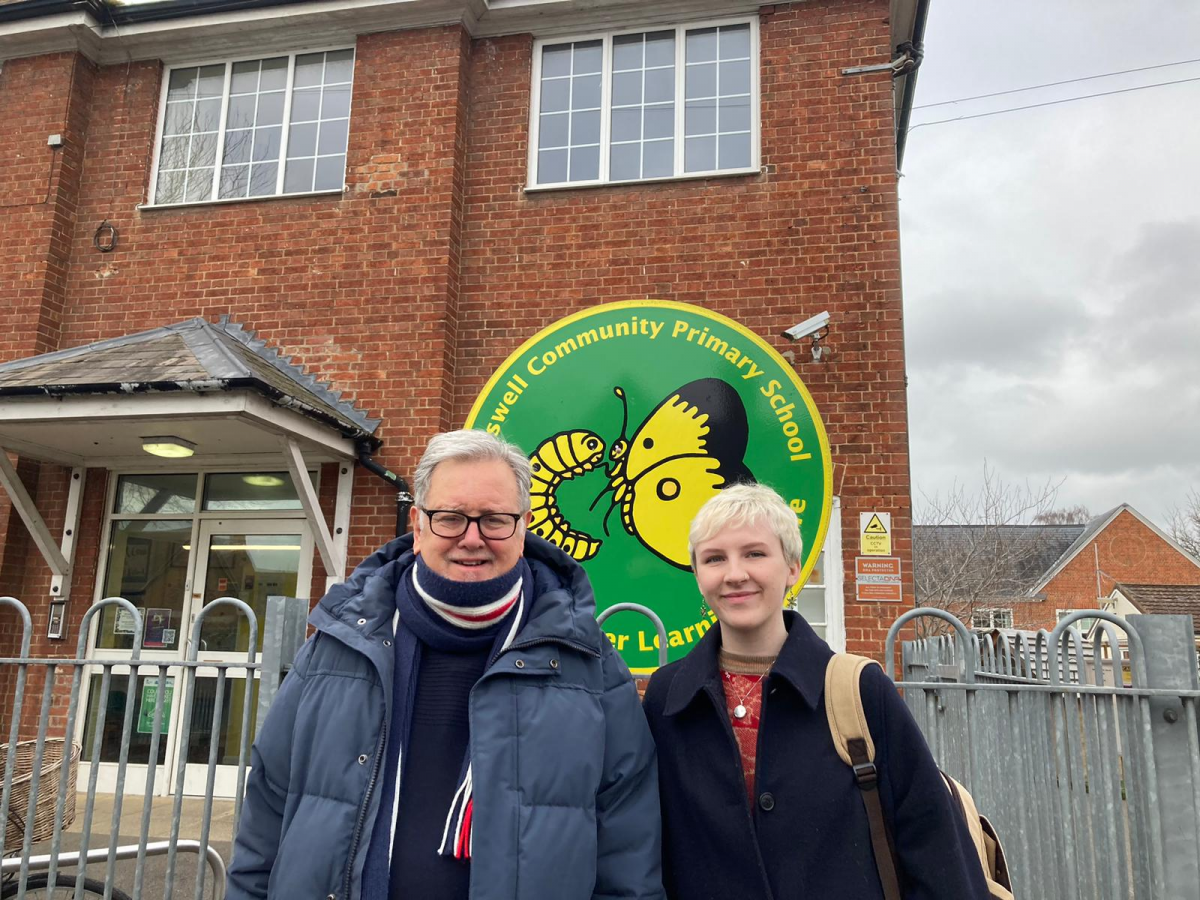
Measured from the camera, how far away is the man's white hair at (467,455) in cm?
197

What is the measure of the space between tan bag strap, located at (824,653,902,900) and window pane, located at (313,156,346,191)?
724 centimetres

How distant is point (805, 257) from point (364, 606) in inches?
229

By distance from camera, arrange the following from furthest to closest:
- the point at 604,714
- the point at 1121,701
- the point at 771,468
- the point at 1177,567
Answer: the point at 1177,567 < the point at 771,468 < the point at 1121,701 < the point at 604,714

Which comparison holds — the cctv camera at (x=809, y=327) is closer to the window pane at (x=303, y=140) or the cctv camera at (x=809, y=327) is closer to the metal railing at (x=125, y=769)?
the metal railing at (x=125, y=769)

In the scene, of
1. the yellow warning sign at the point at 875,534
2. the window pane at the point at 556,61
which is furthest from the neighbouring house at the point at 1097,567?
the window pane at the point at 556,61

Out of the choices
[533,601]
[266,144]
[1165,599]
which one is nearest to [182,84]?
[266,144]

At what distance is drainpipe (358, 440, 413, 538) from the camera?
6.77m

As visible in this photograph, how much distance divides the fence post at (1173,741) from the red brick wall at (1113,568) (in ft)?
127

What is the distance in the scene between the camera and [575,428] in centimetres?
689

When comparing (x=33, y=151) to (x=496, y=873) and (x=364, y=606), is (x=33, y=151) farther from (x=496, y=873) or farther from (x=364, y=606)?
(x=496, y=873)

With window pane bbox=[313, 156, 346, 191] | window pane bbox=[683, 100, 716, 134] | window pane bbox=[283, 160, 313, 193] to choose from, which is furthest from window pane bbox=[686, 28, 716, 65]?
window pane bbox=[283, 160, 313, 193]

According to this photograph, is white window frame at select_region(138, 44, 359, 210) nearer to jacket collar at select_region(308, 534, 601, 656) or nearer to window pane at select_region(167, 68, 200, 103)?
window pane at select_region(167, 68, 200, 103)

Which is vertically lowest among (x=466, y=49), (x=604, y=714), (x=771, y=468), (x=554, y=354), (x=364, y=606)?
(x=604, y=714)

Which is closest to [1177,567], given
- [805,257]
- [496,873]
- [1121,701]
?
[805,257]
